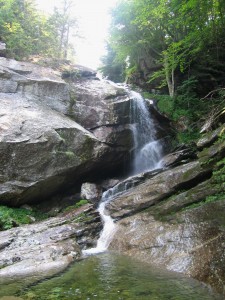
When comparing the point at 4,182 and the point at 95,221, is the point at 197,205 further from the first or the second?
the point at 4,182

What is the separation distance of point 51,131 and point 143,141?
6.15 metres

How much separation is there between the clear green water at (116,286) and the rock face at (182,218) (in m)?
0.53

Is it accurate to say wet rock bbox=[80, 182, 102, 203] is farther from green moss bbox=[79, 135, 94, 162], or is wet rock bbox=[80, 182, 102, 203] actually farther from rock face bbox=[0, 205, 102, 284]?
rock face bbox=[0, 205, 102, 284]

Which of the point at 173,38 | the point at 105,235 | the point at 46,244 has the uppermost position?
the point at 173,38

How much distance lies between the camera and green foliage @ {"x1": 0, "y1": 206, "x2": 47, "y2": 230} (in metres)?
10.9

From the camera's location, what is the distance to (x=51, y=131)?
42.4 feet

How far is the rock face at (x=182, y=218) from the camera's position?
257 inches

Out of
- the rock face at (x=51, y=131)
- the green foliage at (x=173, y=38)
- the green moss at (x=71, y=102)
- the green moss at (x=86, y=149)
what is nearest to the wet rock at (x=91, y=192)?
the rock face at (x=51, y=131)

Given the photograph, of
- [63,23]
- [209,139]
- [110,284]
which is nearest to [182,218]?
[110,284]

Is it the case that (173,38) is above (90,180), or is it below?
above

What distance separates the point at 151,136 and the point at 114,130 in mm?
2765

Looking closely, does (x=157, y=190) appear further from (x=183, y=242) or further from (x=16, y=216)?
(x=16, y=216)

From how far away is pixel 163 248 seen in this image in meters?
7.60

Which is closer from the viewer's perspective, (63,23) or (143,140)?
(143,140)
